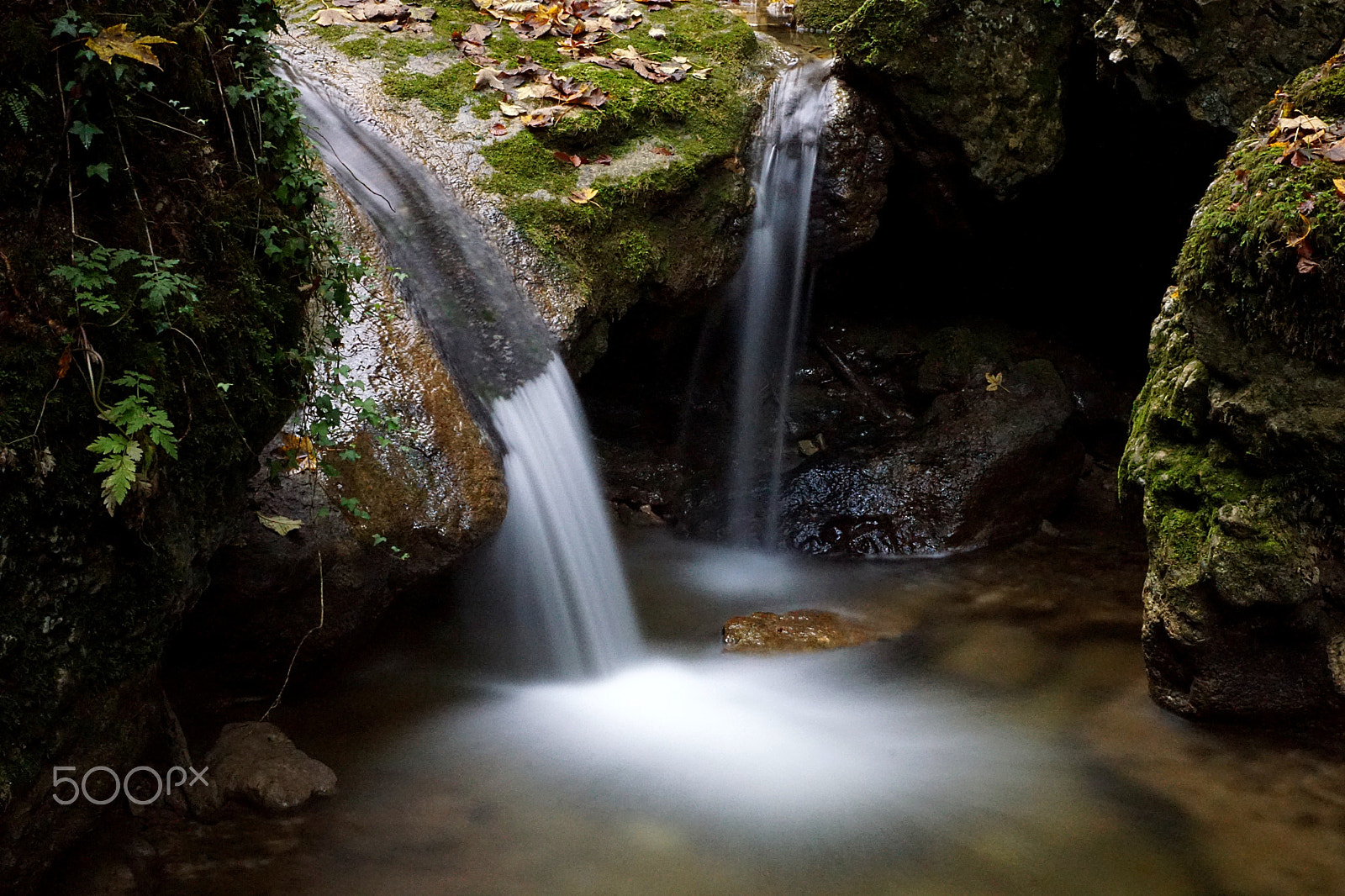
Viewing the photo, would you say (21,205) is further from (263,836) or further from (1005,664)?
(1005,664)

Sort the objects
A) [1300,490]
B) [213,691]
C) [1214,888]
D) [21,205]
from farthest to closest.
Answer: [213,691] < [1300,490] < [1214,888] < [21,205]

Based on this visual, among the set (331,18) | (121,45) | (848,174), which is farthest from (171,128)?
(848,174)

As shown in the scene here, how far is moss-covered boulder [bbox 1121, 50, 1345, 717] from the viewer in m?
3.43

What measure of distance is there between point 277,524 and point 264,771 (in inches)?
37.3

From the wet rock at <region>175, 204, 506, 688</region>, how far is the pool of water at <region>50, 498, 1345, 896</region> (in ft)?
1.24

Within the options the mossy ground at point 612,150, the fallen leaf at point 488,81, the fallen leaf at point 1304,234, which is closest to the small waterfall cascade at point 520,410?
the mossy ground at point 612,150

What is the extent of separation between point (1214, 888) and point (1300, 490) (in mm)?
1515

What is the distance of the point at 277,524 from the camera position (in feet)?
12.4

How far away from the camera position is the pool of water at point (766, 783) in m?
3.14

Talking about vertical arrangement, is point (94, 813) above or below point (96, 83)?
below

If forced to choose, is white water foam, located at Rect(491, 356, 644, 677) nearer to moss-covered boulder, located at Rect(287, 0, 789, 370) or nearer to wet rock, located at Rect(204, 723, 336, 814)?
moss-covered boulder, located at Rect(287, 0, 789, 370)

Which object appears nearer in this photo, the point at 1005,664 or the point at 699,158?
the point at 1005,664

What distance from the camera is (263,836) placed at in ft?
10.6

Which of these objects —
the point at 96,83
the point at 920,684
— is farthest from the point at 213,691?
the point at 920,684
